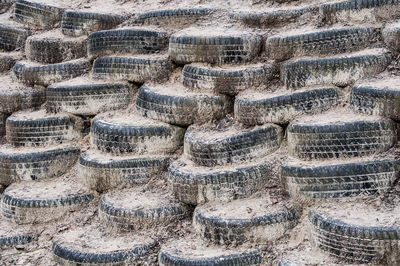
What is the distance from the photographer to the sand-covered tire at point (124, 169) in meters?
3.69

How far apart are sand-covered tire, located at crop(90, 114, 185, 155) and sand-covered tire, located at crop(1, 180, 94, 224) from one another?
0.31m

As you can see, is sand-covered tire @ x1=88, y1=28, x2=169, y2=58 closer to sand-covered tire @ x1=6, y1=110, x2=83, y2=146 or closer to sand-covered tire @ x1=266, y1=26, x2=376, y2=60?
sand-covered tire @ x1=6, y1=110, x2=83, y2=146

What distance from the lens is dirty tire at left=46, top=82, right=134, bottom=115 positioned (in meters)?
4.10

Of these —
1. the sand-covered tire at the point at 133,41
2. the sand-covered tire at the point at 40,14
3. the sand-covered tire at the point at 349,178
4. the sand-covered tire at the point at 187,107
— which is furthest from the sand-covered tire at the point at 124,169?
the sand-covered tire at the point at 40,14

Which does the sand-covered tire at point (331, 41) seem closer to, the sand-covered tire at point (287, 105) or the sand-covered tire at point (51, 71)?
the sand-covered tire at point (287, 105)

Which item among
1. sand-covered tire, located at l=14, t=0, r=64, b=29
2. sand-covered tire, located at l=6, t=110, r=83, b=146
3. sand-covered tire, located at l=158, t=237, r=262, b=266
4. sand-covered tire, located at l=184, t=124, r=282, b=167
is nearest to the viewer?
sand-covered tire, located at l=158, t=237, r=262, b=266

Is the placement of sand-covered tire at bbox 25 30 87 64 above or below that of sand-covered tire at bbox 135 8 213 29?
below

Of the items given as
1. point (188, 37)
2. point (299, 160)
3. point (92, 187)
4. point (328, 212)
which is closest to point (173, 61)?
point (188, 37)

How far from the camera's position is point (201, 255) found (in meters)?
3.11

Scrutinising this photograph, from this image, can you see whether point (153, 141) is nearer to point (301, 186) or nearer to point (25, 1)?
point (301, 186)

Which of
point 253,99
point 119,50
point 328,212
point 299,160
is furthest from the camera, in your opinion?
point 119,50

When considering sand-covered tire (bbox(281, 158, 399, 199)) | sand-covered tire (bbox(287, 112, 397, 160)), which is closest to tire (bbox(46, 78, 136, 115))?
sand-covered tire (bbox(287, 112, 397, 160))

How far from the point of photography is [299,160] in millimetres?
3279

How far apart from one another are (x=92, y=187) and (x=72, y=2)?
6.09 ft
